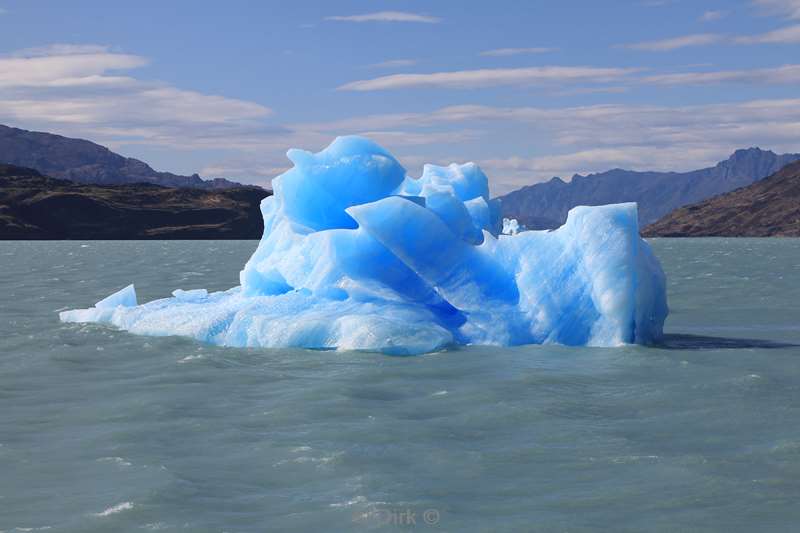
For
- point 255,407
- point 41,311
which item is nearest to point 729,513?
point 255,407

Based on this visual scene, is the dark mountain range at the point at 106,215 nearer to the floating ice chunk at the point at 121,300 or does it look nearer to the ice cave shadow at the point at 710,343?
the floating ice chunk at the point at 121,300

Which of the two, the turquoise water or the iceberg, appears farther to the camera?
the iceberg

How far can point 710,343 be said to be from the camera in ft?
53.5

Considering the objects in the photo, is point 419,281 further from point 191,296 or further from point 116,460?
point 116,460

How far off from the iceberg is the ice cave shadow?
432 mm

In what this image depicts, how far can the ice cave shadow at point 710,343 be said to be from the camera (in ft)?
51.7

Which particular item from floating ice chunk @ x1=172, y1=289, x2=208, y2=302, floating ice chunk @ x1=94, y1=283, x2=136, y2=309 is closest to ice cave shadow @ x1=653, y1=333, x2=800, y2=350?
floating ice chunk @ x1=172, y1=289, x2=208, y2=302

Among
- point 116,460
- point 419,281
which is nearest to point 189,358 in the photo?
point 419,281

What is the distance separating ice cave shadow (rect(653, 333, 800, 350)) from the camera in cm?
1575

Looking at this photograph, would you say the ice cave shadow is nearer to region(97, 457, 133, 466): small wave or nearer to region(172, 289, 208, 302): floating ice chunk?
region(97, 457, 133, 466): small wave

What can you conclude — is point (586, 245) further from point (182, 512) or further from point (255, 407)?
point (182, 512)

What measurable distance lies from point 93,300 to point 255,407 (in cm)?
1653

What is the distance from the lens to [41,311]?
23.0 meters

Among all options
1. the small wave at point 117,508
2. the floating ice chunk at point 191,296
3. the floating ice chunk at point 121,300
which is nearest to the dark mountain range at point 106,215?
the floating ice chunk at point 191,296
